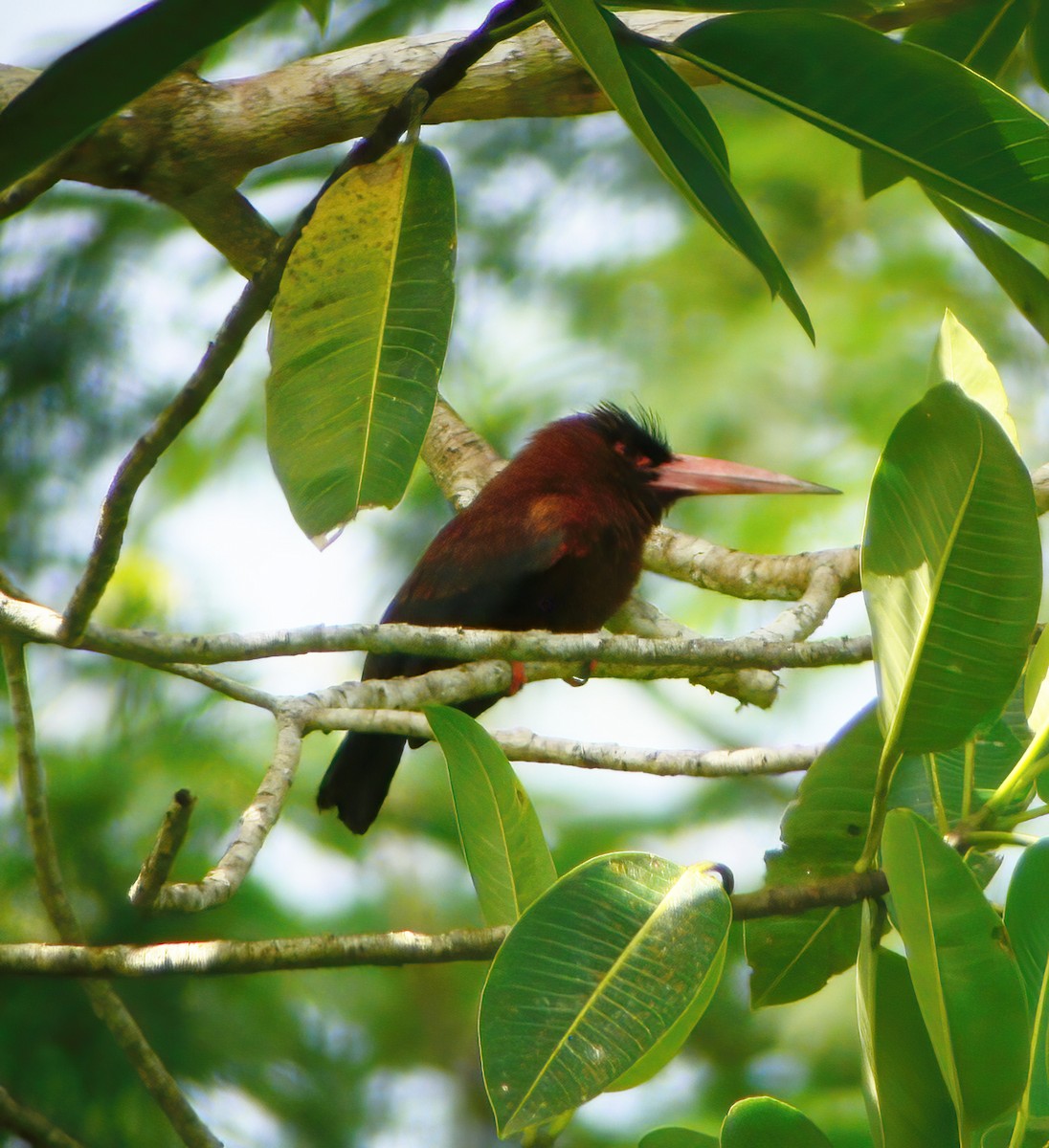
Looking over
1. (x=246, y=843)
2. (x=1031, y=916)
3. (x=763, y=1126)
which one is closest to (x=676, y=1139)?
(x=763, y=1126)

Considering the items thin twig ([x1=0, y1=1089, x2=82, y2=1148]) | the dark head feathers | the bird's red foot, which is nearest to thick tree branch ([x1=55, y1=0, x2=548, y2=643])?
thin twig ([x1=0, y1=1089, x2=82, y2=1148])

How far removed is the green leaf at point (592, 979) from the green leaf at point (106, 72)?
28.6 inches

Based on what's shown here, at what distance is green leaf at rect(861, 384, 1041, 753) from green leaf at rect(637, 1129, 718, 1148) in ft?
1.49

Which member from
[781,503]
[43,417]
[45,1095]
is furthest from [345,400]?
[781,503]

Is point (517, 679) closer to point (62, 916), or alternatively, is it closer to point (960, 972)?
point (62, 916)

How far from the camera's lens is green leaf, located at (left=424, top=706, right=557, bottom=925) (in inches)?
51.9

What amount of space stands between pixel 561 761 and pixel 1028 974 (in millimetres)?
Result: 994

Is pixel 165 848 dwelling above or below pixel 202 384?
below

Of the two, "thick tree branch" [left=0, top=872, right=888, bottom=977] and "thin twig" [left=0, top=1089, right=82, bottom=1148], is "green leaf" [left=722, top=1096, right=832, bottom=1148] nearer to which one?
"thick tree branch" [left=0, top=872, right=888, bottom=977]

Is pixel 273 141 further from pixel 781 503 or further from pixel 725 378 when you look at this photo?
pixel 725 378

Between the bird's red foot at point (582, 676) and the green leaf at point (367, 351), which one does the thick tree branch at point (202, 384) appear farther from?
the bird's red foot at point (582, 676)

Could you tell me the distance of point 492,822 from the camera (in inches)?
52.2

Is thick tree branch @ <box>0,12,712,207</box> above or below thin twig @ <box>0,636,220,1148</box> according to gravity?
above

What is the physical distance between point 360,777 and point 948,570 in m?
1.92
